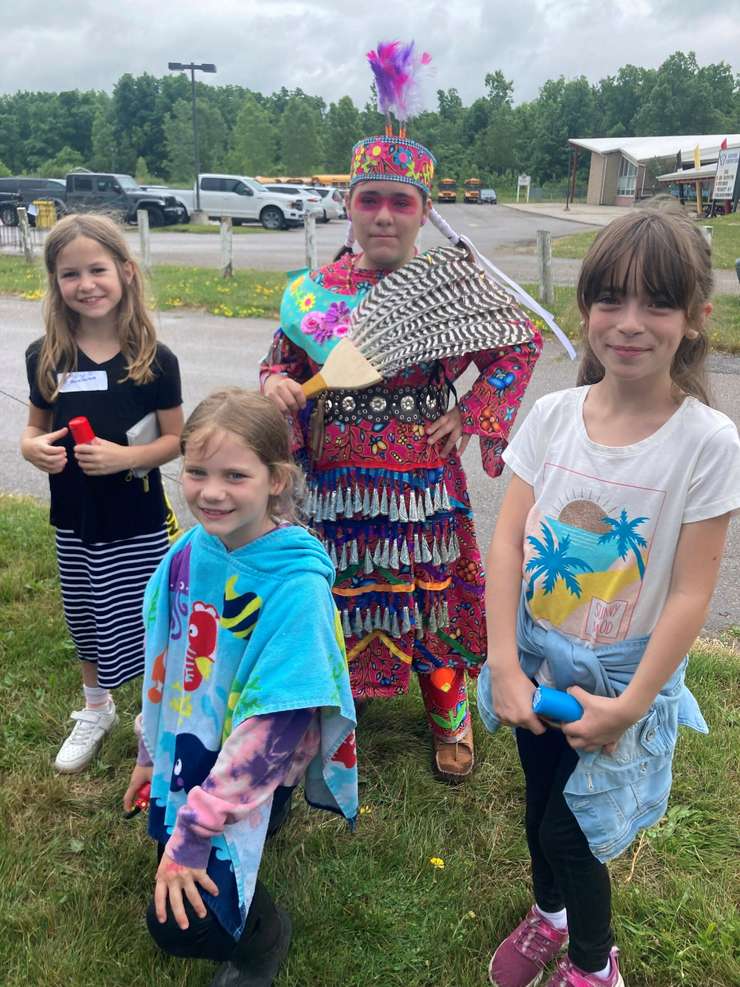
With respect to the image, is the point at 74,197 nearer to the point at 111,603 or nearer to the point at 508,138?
the point at 111,603

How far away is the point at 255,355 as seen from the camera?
8344 mm

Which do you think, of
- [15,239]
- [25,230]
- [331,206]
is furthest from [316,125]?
[25,230]

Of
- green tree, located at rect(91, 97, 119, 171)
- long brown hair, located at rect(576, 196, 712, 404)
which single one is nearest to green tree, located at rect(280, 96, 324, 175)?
green tree, located at rect(91, 97, 119, 171)

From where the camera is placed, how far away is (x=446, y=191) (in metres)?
50.9

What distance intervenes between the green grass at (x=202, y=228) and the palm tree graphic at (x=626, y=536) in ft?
82.6

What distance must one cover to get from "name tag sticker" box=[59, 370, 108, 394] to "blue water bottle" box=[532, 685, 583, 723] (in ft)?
5.26

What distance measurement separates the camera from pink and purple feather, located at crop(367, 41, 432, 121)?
237 centimetres

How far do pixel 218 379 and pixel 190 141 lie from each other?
55.0 meters

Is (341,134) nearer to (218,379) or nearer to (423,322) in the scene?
(218,379)

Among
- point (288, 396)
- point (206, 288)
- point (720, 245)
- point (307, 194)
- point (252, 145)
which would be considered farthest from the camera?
point (252, 145)

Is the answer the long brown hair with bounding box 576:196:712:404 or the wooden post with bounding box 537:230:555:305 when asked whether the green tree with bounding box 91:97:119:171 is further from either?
the long brown hair with bounding box 576:196:712:404

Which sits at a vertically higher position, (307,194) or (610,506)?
(610,506)

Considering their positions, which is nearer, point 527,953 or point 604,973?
point 604,973

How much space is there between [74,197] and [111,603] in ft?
81.7
